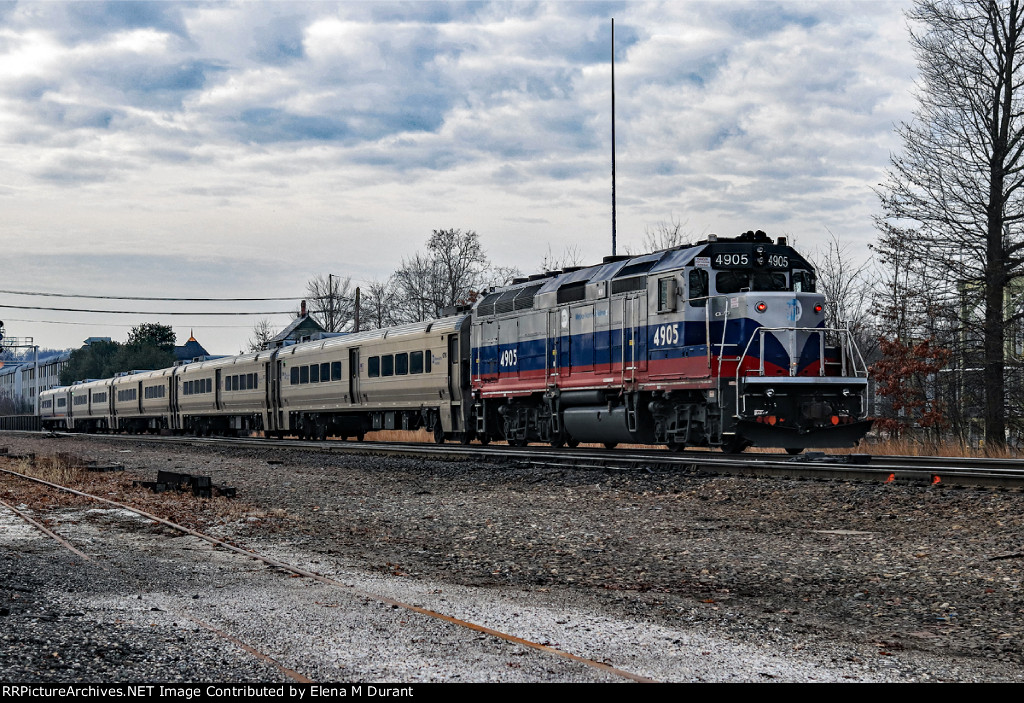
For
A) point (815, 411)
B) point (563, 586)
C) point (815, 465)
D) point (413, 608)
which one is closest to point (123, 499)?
point (563, 586)

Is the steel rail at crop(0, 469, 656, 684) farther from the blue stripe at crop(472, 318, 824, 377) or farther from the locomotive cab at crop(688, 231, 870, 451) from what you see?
the blue stripe at crop(472, 318, 824, 377)

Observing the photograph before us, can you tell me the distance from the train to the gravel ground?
351 cm

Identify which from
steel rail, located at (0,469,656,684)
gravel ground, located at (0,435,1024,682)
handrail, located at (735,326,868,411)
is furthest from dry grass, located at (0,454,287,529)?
handrail, located at (735,326,868,411)

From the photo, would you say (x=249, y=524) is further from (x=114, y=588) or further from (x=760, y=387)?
(x=760, y=387)

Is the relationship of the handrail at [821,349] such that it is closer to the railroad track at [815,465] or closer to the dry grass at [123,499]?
the railroad track at [815,465]

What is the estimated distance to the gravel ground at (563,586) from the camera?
5512 millimetres

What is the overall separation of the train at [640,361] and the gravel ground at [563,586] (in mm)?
3513

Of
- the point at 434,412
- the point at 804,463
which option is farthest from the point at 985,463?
the point at 434,412

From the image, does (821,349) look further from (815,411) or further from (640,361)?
(640,361)

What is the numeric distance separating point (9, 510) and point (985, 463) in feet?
45.3

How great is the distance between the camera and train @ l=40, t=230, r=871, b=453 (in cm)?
1730

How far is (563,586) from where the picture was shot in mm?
8047

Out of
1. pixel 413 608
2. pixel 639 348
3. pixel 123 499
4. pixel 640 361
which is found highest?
pixel 639 348

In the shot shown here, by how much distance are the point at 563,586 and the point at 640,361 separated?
1157cm
